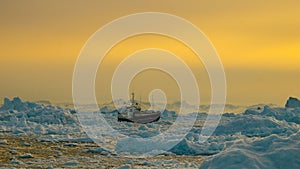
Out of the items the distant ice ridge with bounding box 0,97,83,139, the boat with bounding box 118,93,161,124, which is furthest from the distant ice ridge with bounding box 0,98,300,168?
the boat with bounding box 118,93,161,124

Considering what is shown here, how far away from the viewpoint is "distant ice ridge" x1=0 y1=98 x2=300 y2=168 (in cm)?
1087

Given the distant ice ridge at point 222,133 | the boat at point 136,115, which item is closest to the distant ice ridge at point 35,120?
the distant ice ridge at point 222,133

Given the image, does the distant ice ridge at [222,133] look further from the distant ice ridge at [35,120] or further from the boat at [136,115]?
the boat at [136,115]

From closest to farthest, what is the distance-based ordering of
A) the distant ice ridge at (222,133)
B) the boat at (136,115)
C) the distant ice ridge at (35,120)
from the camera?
the distant ice ridge at (222,133) → the distant ice ridge at (35,120) → the boat at (136,115)

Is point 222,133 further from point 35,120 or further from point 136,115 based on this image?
point 35,120

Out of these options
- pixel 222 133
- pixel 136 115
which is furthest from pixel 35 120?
pixel 222 133

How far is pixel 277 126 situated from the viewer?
3089cm

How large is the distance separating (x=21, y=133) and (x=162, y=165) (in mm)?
19135

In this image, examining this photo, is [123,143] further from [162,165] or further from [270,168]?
[270,168]

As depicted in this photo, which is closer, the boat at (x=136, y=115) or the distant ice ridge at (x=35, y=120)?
the distant ice ridge at (x=35, y=120)

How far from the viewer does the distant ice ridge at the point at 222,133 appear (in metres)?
10.9

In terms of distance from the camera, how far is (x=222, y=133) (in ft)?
105

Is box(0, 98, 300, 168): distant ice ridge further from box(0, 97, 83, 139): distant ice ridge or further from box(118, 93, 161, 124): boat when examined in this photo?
box(118, 93, 161, 124): boat

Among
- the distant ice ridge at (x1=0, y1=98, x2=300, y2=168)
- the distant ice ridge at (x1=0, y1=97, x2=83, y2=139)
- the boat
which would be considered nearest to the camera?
the distant ice ridge at (x1=0, y1=98, x2=300, y2=168)
